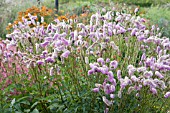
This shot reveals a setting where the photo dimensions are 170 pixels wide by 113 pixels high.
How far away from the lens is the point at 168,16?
30.8 feet

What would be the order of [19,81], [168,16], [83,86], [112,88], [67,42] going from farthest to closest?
[168,16] → [19,81] → [83,86] → [67,42] → [112,88]

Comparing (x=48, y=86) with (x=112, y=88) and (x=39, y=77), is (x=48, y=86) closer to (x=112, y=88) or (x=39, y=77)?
(x=39, y=77)

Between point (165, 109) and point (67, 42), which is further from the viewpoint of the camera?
point (165, 109)

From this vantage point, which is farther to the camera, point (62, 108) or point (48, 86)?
point (48, 86)

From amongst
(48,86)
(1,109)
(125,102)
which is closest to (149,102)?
(125,102)

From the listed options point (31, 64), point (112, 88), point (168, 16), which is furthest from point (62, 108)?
point (168, 16)

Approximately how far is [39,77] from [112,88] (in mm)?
806

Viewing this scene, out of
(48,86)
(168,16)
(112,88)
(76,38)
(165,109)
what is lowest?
(168,16)

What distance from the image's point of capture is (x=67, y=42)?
231 cm

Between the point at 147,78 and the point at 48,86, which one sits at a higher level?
the point at 147,78

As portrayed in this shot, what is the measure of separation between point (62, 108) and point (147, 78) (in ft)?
2.47

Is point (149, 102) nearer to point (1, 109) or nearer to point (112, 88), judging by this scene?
point (112, 88)

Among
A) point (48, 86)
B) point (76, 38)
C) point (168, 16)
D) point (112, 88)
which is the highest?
point (76, 38)

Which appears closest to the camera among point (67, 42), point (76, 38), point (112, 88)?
point (112, 88)
